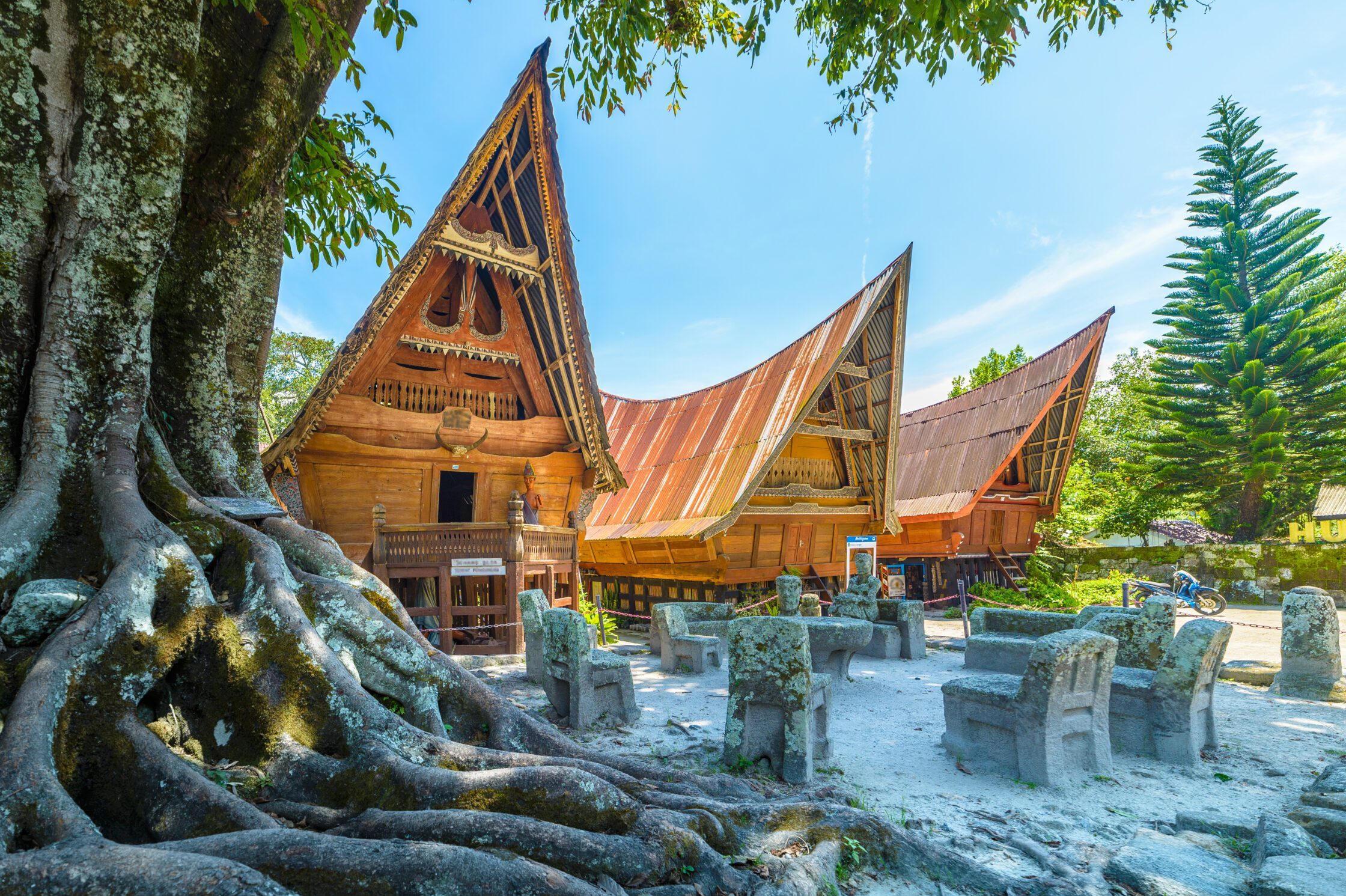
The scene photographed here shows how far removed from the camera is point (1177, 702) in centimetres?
565

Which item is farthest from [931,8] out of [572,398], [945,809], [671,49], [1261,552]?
[1261,552]

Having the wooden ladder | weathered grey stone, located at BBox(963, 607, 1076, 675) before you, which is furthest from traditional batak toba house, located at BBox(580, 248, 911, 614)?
the wooden ladder

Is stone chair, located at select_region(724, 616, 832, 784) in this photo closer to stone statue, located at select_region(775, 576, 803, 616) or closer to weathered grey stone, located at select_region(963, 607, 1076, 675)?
weathered grey stone, located at select_region(963, 607, 1076, 675)

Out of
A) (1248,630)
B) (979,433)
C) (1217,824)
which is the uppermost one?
(979,433)

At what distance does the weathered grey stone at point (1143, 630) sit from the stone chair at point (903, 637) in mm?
3776

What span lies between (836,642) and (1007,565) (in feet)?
51.6

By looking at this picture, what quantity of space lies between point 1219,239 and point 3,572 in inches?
1299

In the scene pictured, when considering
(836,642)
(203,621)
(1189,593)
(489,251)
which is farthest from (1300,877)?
(1189,593)

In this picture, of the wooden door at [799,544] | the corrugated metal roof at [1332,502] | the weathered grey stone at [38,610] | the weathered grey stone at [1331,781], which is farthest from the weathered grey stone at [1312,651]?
the corrugated metal roof at [1332,502]

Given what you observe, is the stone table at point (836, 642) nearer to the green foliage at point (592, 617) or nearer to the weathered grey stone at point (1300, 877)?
the green foliage at point (592, 617)

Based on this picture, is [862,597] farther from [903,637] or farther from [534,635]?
[534,635]

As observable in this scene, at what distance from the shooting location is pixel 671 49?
6906 mm

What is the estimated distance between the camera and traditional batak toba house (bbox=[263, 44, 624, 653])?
32.3ft

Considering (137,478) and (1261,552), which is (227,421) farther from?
(1261,552)
